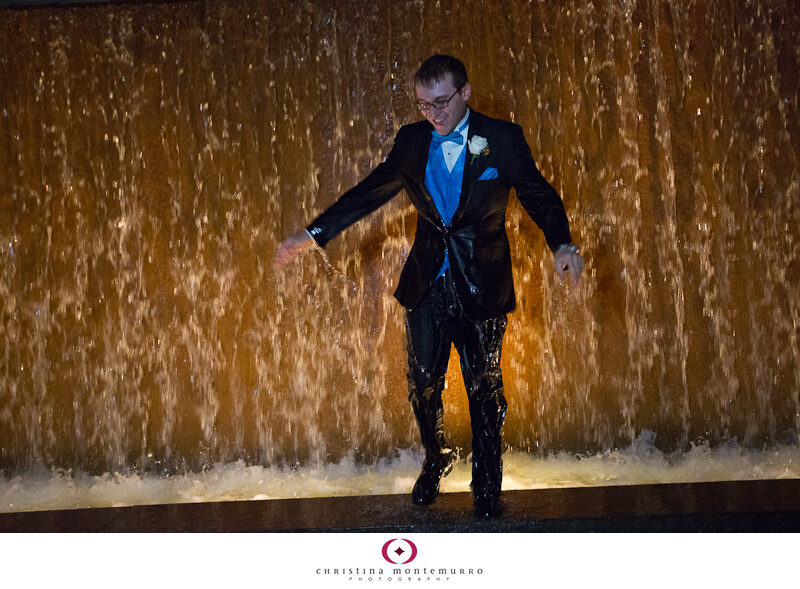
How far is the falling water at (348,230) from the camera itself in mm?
3967

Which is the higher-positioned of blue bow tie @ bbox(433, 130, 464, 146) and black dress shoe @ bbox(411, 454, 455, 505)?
blue bow tie @ bbox(433, 130, 464, 146)

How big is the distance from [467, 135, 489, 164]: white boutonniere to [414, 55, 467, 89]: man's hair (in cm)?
21

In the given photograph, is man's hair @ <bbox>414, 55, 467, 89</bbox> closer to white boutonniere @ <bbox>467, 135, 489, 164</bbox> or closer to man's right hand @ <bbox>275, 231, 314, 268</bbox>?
white boutonniere @ <bbox>467, 135, 489, 164</bbox>

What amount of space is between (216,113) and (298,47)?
1.87ft

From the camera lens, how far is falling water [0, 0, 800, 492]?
3967mm

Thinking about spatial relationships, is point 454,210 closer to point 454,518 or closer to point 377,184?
point 377,184

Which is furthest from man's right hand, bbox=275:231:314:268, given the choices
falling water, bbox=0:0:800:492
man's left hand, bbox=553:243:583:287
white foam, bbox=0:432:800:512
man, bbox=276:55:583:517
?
white foam, bbox=0:432:800:512

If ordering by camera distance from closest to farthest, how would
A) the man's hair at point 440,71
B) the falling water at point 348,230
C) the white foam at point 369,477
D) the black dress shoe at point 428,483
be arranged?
the man's hair at point 440,71, the black dress shoe at point 428,483, the white foam at point 369,477, the falling water at point 348,230

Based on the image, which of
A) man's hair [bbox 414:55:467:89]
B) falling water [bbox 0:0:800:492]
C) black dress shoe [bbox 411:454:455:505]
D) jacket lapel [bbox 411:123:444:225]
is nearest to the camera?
man's hair [bbox 414:55:467:89]

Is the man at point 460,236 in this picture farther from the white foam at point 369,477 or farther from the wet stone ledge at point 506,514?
the white foam at point 369,477

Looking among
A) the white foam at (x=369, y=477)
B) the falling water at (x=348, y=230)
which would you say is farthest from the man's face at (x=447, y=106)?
the white foam at (x=369, y=477)

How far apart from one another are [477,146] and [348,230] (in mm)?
1345

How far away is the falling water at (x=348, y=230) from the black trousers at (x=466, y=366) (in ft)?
3.29
